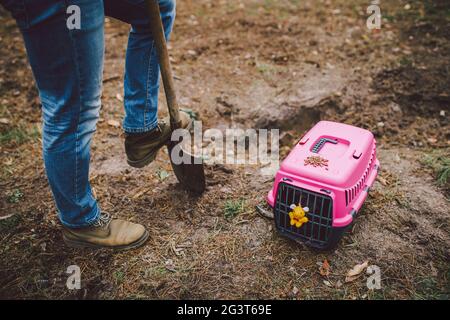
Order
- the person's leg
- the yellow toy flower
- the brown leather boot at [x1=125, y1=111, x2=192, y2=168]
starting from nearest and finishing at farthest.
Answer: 1. the person's leg
2. the yellow toy flower
3. the brown leather boot at [x1=125, y1=111, x2=192, y2=168]

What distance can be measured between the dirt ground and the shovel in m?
0.11

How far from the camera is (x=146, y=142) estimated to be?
2.17 metres

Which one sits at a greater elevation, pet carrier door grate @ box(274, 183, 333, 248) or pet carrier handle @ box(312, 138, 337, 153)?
pet carrier handle @ box(312, 138, 337, 153)

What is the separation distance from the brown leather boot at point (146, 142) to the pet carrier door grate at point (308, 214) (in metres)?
0.72

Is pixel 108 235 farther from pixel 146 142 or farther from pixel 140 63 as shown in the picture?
pixel 140 63

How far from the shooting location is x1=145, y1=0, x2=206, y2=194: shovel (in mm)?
1839

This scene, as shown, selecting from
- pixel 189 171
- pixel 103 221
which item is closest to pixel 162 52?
pixel 189 171

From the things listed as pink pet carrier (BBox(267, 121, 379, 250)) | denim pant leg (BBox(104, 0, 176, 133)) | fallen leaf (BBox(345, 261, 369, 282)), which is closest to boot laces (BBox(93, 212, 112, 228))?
denim pant leg (BBox(104, 0, 176, 133))

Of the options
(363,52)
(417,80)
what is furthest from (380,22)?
(417,80)

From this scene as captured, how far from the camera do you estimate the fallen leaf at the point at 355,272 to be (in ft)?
6.34

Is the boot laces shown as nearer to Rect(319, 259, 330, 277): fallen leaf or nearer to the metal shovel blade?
the metal shovel blade

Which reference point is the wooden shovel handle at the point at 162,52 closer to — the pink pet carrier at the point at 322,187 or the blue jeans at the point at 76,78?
the blue jeans at the point at 76,78

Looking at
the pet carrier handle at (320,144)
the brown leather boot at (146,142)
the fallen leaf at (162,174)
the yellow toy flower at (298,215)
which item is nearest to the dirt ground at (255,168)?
the fallen leaf at (162,174)

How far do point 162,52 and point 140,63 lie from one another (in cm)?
15
